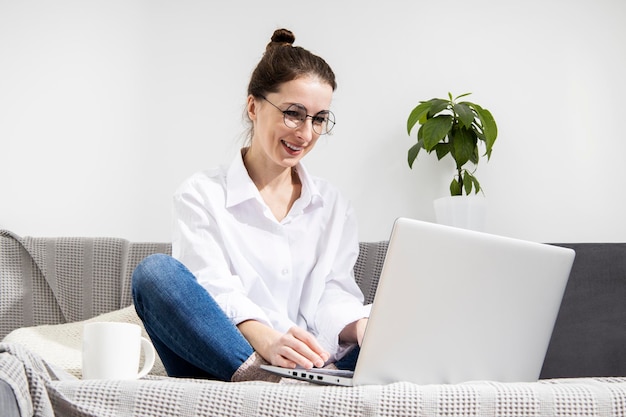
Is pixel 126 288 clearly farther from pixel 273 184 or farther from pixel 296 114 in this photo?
pixel 296 114

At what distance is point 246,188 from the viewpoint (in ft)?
5.37

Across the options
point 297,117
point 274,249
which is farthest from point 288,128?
point 274,249

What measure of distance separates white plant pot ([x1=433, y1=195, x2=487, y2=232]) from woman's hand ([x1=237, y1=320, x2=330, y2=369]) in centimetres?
127

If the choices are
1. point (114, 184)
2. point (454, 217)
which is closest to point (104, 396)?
point (454, 217)

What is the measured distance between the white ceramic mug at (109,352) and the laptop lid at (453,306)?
1.14 feet

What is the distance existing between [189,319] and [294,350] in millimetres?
179

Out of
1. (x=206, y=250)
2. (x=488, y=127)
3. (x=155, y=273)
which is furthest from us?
(x=488, y=127)

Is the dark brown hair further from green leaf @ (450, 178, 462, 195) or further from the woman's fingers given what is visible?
green leaf @ (450, 178, 462, 195)

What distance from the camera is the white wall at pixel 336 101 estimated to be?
2639 millimetres

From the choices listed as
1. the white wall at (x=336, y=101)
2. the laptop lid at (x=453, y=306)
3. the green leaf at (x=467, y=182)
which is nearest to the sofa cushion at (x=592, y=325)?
the green leaf at (x=467, y=182)

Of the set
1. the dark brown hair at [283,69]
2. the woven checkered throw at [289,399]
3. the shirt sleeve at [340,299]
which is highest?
the dark brown hair at [283,69]

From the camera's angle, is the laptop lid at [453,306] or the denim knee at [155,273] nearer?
the laptop lid at [453,306]

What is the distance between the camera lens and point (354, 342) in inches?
58.4

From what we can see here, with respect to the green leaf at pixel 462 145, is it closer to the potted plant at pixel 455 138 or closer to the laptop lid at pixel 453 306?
the potted plant at pixel 455 138
